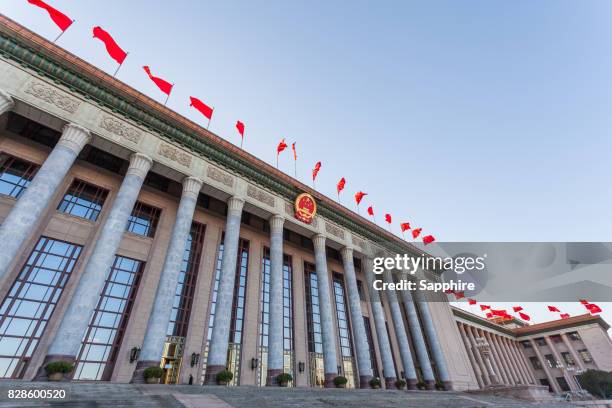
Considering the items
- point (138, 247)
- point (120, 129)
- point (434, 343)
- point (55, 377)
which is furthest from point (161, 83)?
point (434, 343)

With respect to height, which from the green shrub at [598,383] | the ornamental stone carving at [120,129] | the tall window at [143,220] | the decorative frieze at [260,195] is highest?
the ornamental stone carving at [120,129]

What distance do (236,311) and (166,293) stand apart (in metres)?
6.59

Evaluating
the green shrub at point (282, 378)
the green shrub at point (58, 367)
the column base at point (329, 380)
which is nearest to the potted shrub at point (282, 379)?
the green shrub at point (282, 378)

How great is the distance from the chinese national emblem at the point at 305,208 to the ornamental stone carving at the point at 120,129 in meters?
11.0

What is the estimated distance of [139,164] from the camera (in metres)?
15.3

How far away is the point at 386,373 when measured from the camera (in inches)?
846

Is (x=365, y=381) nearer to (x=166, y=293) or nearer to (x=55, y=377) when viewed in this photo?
(x=166, y=293)

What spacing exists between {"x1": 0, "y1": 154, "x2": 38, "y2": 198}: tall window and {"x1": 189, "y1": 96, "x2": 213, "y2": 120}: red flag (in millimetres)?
8822

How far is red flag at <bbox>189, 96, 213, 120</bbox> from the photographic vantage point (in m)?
18.3

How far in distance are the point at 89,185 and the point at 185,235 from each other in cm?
694

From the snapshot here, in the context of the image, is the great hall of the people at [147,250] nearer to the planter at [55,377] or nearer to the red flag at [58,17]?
the planter at [55,377]

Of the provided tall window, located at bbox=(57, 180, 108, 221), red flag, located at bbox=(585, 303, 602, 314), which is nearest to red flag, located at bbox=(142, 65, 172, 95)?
tall window, located at bbox=(57, 180, 108, 221)

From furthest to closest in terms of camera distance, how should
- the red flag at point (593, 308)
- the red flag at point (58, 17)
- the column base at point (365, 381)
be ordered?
the red flag at point (593, 308)
the column base at point (365, 381)
the red flag at point (58, 17)

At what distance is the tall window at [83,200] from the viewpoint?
15.7 meters
